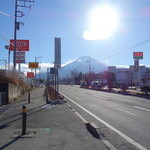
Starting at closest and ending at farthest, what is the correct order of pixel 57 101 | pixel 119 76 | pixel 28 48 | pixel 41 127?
pixel 41 127, pixel 57 101, pixel 28 48, pixel 119 76

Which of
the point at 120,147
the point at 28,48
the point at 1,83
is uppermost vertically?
the point at 28,48

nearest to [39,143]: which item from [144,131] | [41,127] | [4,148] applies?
[4,148]

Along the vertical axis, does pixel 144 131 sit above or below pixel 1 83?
below

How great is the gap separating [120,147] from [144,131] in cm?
246

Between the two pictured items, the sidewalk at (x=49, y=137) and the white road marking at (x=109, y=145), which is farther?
the sidewalk at (x=49, y=137)

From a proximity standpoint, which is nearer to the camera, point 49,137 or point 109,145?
point 109,145

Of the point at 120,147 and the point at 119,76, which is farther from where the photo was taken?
the point at 119,76

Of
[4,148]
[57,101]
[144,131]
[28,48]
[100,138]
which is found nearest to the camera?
[4,148]

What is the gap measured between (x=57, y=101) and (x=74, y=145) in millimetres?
13634

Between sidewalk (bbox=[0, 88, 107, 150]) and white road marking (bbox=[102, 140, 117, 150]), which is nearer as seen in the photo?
white road marking (bbox=[102, 140, 117, 150])

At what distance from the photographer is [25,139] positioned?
26.0 feet

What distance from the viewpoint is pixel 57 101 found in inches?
818

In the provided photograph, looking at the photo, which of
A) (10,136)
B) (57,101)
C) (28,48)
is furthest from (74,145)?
(28,48)

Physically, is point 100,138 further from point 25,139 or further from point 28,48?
point 28,48
